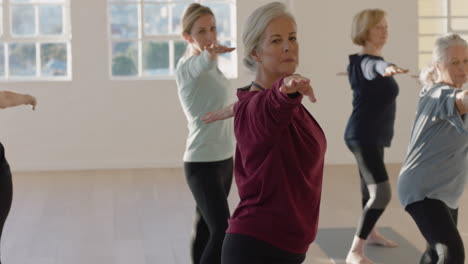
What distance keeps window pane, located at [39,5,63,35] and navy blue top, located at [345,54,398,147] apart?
5095 mm

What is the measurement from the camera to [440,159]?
358 cm

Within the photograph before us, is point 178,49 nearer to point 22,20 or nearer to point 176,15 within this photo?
point 176,15

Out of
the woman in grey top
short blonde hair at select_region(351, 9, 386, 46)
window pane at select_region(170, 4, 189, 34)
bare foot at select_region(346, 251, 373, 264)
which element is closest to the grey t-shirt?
the woman in grey top

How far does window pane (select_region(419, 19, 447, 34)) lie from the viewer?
938cm

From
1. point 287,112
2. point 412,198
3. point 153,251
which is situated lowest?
point 153,251

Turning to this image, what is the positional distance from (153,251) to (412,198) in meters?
2.35

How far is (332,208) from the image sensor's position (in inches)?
267

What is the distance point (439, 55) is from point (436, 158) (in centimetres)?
48

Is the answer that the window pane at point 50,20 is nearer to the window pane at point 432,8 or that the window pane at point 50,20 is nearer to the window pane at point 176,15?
the window pane at point 176,15

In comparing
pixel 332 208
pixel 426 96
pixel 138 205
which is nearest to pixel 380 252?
pixel 332 208

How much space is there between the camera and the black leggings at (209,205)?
12.1 ft

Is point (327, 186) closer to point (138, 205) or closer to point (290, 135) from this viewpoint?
point (138, 205)

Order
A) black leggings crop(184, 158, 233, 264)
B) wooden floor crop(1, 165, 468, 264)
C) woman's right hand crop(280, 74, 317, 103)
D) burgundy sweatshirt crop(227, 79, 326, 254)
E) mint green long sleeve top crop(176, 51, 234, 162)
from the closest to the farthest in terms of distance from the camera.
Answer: woman's right hand crop(280, 74, 317, 103)
burgundy sweatshirt crop(227, 79, 326, 254)
black leggings crop(184, 158, 233, 264)
mint green long sleeve top crop(176, 51, 234, 162)
wooden floor crop(1, 165, 468, 264)

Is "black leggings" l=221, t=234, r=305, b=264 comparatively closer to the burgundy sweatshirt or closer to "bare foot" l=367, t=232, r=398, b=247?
the burgundy sweatshirt
